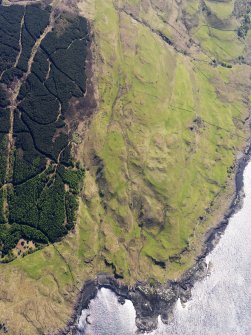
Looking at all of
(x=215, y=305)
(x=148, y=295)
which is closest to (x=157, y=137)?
(x=148, y=295)

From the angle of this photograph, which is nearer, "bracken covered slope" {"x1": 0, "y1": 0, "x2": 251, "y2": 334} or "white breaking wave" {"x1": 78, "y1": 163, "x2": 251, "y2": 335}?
"white breaking wave" {"x1": 78, "y1": 163, "x2": 251, "y2": 335}

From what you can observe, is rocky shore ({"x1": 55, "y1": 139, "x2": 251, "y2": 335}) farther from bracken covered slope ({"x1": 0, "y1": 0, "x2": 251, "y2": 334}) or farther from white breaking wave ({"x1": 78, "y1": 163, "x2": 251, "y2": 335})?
bracken covered slope ({"x1": 0, "y1": 0, "x2": 251, "y2": 334})

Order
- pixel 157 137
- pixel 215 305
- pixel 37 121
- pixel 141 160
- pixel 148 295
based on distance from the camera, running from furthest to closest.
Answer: pixel 157 137, pixel 141 160, pixel 37 121, pixel 215 305, pixel 148 295

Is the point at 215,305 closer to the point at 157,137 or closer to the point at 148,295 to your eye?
the point at 148,295

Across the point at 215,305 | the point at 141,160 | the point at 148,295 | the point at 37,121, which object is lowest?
the point at 148,295

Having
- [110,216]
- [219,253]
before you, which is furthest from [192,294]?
[110,216]

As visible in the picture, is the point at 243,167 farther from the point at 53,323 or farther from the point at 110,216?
the point at 53,323

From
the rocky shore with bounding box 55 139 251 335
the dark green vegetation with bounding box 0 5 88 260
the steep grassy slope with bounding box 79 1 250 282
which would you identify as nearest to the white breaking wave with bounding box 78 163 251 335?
the rocky shore with bounding box 55 139 251 335
